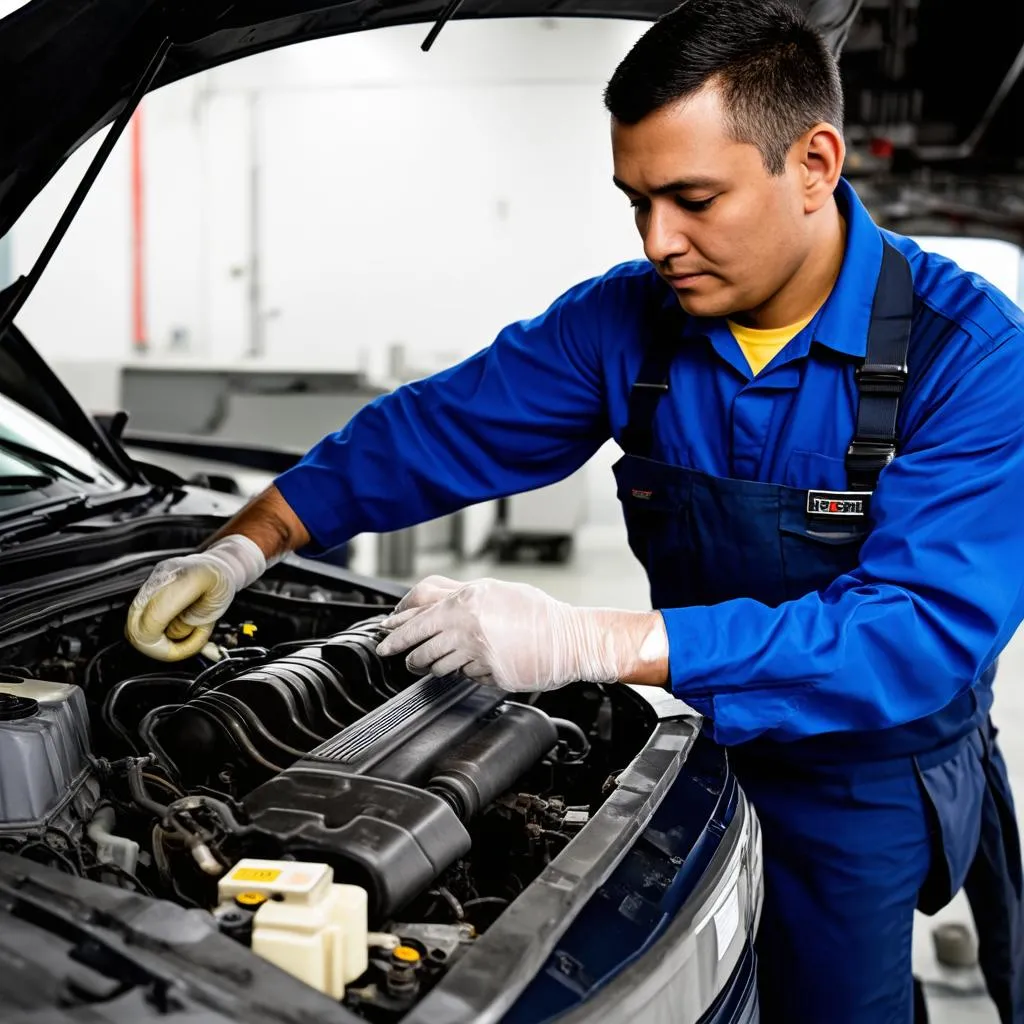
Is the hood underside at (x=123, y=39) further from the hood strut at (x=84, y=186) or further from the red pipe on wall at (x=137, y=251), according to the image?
the red pipe on wall at (x=137, y=251)

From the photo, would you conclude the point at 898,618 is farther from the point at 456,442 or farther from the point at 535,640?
the point at 456,442

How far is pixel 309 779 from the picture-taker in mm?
1170

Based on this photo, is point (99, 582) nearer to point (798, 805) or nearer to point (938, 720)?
point (798, 805)

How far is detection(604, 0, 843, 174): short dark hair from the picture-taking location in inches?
54.4

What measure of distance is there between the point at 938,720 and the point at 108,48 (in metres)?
1.36

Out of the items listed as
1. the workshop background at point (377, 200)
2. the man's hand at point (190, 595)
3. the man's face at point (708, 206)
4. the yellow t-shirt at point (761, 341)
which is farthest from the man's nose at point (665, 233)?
the workshop background at point (377, 200)

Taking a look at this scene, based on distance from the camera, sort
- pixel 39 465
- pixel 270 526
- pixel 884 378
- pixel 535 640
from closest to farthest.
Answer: pixel 535 640 → pixel 884 378 → pixel 270 526 → pixel 39 465

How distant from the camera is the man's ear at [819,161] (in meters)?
1.44

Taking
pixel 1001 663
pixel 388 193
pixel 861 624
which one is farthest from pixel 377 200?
pixel 861 624

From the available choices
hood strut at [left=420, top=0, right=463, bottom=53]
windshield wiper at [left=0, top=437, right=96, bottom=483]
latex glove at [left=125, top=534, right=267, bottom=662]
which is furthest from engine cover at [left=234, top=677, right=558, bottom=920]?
windshield wiper at [left=0, top=437, right=96, bottom=483]

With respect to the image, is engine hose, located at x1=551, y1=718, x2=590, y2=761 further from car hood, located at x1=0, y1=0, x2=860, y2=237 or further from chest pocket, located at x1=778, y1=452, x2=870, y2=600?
car hood, located at x1=0, y1=0, x2=860, y2=237

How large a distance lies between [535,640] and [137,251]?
660 centimetres

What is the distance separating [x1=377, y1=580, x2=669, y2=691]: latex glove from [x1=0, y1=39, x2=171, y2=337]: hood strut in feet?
2.14

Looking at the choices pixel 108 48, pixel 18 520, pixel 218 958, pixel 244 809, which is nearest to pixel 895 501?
pixel 244 809
